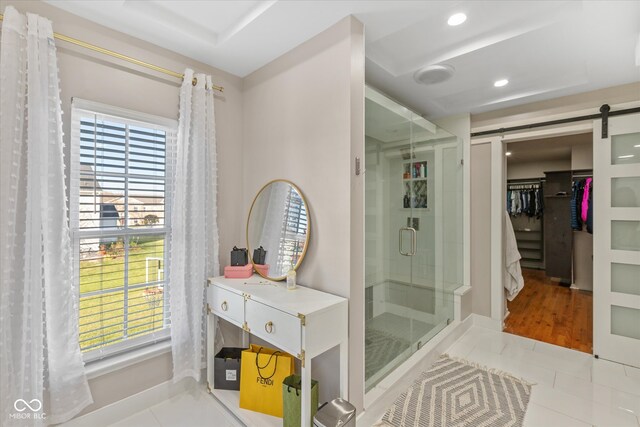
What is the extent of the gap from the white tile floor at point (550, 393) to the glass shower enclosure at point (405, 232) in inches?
21.9

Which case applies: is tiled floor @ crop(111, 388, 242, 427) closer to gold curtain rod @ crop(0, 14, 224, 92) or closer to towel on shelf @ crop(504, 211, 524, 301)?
gold curtain rod @ crop(0, 14, 224, 92)

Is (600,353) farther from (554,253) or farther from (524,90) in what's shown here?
(554,253)

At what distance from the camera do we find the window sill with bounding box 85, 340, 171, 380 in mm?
1727

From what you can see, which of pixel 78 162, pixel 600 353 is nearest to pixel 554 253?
pixel 600 353

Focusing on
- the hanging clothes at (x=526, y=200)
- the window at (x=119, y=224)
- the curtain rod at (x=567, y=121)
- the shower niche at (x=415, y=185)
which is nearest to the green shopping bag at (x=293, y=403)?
the window at (x=119, y=224)

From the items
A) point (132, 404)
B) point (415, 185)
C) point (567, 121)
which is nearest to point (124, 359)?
point (132, 404)

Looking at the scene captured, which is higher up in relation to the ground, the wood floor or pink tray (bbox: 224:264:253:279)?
pink tray (bbox: 224:264:253:279)

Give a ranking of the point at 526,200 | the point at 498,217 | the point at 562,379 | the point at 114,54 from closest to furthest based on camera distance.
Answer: the point at 114,54 → the point at 562,379 → the point at 498,217 → the point at 526,200

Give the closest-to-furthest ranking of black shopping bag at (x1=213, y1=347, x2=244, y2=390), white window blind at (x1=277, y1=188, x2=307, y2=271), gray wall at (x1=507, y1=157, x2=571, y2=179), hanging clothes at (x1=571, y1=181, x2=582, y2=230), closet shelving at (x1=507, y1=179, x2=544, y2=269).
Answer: white window blind at (x1=277, y1=188, x2=307, y2=271), black shopping bag at (x1=213, y1=347, x2=244, y2=390), hanging clothes at (x1=571, y1=181, x2=582, y2=230), gray wall at (x1=507, y1=157, x2=571, y2=179), closet shelving at (x1=507, y1=179, x2=544, y2=269)

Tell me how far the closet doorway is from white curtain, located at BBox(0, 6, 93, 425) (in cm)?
394

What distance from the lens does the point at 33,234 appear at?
4.80 feet

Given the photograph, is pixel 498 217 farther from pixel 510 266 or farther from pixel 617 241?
pixel 617 241

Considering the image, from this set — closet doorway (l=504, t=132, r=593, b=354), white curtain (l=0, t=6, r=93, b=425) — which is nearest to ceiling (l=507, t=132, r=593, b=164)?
closet doorway (l=504, t=132, r=593, b=354)

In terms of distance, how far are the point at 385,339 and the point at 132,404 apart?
1.76m
